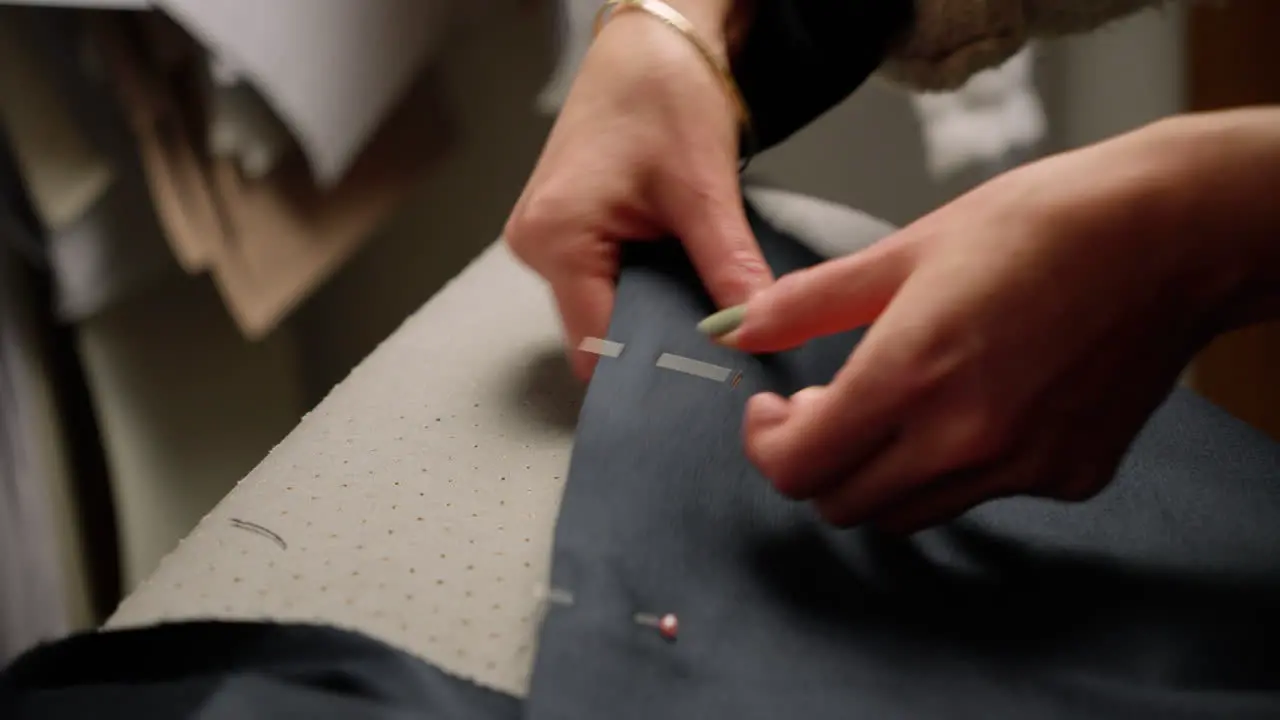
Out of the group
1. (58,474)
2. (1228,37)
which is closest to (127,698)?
(58,474)

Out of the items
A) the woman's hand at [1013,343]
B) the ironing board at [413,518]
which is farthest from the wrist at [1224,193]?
the ironing board at [413,518]

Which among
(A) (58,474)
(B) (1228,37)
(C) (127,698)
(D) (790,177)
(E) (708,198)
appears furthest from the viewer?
(D) (790,177)

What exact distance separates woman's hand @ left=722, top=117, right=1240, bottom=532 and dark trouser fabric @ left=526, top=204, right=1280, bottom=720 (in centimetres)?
2

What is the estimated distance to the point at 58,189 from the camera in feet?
2.17

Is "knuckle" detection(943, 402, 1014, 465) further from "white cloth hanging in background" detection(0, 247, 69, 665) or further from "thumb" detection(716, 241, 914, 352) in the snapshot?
"white cloth hanging in background" detection(0, 247, 69, 665)

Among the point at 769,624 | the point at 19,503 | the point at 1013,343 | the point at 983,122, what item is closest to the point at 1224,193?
the point at 1013,343

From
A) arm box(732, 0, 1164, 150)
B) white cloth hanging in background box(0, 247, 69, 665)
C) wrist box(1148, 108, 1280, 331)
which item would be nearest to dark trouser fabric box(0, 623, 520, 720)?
wrist box(1148, 108, 1280, 331)

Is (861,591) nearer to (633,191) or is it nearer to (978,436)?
(978,436)

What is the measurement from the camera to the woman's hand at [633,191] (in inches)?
16.1

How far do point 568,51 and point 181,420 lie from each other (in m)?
0.44

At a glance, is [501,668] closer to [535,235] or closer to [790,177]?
[535,235]

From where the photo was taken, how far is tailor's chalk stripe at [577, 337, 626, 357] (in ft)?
1.24

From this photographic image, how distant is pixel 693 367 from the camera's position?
0.37 metres

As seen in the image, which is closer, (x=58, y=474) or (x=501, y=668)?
(x=501, y=668)
